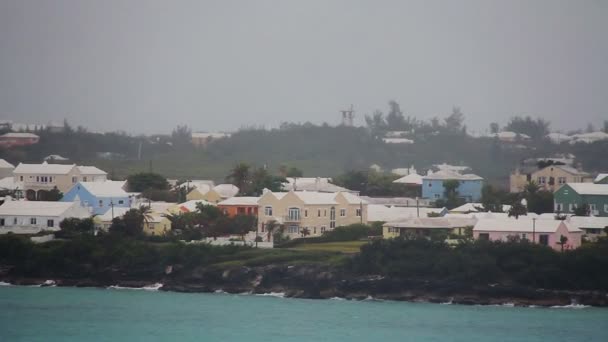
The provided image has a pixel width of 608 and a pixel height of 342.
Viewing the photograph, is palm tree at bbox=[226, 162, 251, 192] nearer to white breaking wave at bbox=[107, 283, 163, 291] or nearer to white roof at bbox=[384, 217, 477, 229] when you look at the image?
white roof at bbox=[384, 217, 477, 229]

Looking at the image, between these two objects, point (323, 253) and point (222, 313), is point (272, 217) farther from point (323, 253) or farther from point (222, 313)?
point (222, 313)

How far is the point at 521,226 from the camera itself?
51.8 meters

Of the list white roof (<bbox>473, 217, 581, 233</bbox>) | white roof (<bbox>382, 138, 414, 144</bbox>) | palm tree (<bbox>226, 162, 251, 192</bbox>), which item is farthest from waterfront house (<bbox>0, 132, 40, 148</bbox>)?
white roof (<bbox>473, 217, 581, 233</bbox>)

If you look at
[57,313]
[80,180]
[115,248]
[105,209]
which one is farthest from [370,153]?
[57,313]

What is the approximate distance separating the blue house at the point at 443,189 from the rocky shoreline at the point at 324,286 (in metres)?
19.0

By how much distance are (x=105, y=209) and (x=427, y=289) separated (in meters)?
15.1

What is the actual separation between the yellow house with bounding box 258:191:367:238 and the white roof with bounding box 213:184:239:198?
243 inches

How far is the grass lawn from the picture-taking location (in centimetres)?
5169

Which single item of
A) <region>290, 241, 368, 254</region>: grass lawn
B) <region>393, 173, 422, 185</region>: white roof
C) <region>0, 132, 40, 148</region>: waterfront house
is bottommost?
<region>290, 241, 368, 254</region>: grass lawn

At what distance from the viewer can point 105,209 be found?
194 ft

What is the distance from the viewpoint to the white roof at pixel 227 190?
63.4 m

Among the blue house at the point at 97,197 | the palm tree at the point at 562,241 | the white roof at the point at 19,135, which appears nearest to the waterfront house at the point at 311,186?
the blue house at the point at 97,197

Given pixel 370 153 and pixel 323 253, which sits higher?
pixel 370 153

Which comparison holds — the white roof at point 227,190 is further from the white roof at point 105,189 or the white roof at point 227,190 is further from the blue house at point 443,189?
the blue house at point 443,189
